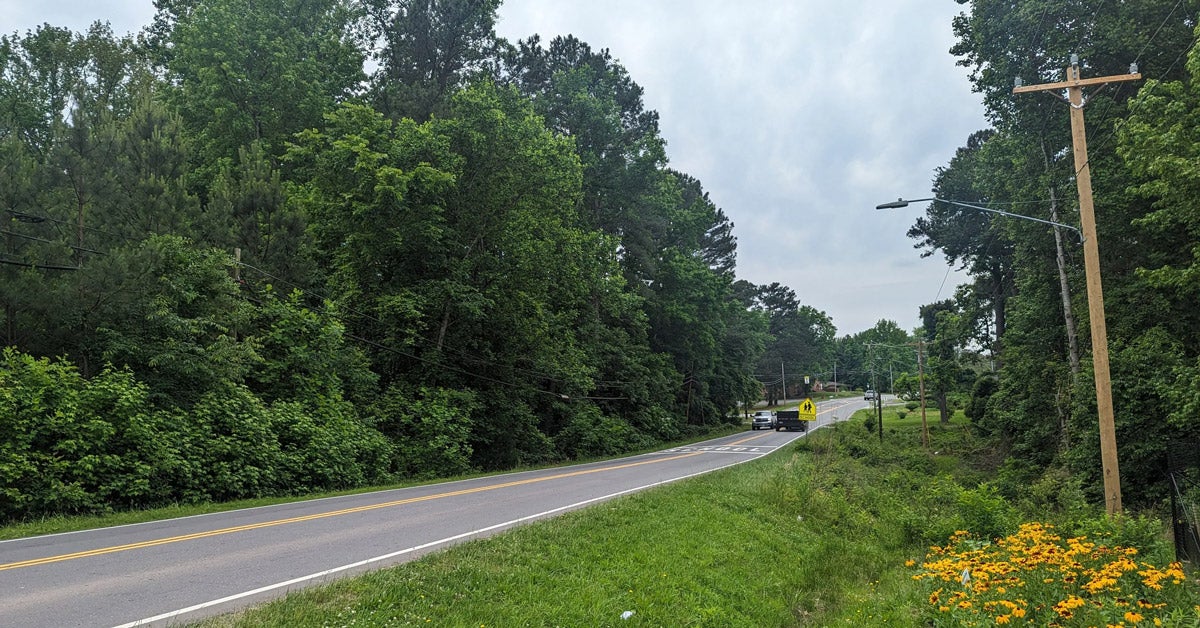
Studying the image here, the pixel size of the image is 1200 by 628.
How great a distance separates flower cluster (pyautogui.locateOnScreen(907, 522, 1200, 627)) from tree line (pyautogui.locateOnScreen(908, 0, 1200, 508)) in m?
3.58

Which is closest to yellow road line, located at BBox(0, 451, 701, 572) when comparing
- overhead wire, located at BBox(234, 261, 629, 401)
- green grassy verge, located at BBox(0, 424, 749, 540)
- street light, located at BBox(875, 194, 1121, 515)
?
green grassy verge, located at BBox(0, 424, 749, 540)

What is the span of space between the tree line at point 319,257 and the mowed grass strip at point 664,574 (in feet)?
26.5

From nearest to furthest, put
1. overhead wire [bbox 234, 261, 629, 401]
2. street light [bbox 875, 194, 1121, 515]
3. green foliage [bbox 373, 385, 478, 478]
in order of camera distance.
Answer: street light [bbox 875, 194, 1121, 515] < overhead wire [bbox 234, 261, 629, 401] < green foliage [bbox 373, 385, 478, 478]

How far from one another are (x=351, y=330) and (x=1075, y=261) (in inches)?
971

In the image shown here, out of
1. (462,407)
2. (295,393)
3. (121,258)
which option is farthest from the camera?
(462,407)

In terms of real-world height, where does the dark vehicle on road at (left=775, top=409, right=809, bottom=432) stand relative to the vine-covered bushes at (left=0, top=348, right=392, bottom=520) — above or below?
below

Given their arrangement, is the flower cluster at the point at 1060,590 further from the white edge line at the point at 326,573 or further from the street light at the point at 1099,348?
the white edge line at the point at 326,573

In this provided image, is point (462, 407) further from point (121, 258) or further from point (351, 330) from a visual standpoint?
point (121, 258)

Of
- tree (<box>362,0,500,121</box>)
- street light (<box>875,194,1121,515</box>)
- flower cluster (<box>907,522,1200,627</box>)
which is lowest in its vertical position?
flower cluster (<box>907,522,1200,627</box>)

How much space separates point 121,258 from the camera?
42.7ft

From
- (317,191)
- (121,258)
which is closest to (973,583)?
(121,258)

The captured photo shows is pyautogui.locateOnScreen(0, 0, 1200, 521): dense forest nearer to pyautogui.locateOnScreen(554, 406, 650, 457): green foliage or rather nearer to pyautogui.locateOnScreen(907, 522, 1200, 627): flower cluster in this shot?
pyautogui.locateOnScreen(554, 406, 650, 457): green foliage

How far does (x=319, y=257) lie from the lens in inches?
976

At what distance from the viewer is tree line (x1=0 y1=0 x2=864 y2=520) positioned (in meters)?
12.8
